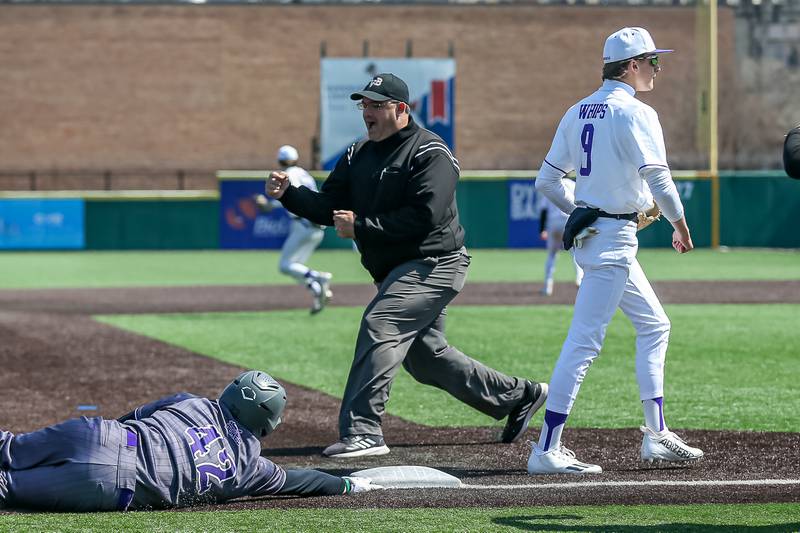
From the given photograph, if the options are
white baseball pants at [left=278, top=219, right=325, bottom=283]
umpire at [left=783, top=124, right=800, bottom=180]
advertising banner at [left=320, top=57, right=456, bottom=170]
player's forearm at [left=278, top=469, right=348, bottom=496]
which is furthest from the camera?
advertising banner at [left=320, top=57, right=456, bottom=170]

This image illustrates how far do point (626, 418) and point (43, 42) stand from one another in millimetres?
47319

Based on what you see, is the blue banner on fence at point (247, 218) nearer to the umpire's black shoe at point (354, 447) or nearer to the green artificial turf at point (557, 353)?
the green artificial turf at point (557, 353)

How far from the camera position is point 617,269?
6.69 m

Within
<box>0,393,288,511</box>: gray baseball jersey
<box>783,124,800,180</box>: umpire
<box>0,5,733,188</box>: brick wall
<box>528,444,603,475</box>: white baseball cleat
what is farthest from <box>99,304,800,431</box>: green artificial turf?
<box>0,5,733,188</box>: brick wall

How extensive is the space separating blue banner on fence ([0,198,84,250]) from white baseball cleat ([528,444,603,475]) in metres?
30.7

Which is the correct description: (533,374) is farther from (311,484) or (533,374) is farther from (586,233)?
(311,484)

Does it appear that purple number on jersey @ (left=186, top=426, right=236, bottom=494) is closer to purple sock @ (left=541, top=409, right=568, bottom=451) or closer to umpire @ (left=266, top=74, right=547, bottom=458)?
umpire @ (left=266, top=74, right=547, bottom=458)

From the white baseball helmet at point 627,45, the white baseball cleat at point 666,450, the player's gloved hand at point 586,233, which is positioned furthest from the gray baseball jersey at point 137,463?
the white baseball helmet at point 627,45

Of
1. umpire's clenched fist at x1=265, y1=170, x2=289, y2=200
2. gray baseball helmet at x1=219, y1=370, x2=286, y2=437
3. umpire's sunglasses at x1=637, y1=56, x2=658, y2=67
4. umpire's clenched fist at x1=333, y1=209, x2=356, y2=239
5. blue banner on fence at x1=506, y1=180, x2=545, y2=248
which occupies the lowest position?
blue banner on fence at x1=506, y1=180, x2=545, y2=248

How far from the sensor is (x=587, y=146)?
672 cm

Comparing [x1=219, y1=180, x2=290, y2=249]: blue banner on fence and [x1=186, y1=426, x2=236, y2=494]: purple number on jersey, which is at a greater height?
[x1=186, y1=426, x2=236, y2=494]: purple number on jersey

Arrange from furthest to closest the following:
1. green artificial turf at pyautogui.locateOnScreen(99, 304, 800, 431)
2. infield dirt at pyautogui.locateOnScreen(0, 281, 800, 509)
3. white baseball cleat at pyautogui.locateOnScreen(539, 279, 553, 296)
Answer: white baseball cleat at pyautogui.locateOnScreen(539, 279, 553, 296) < green artificial turf at pyautogui.locateOnScreen(99, 304, 800, 431) < infield dirt at pyautogui.locateOnScreen(0, 281, 800, 509)

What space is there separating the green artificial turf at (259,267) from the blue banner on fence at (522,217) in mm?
631

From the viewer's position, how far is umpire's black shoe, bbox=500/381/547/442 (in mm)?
7887
